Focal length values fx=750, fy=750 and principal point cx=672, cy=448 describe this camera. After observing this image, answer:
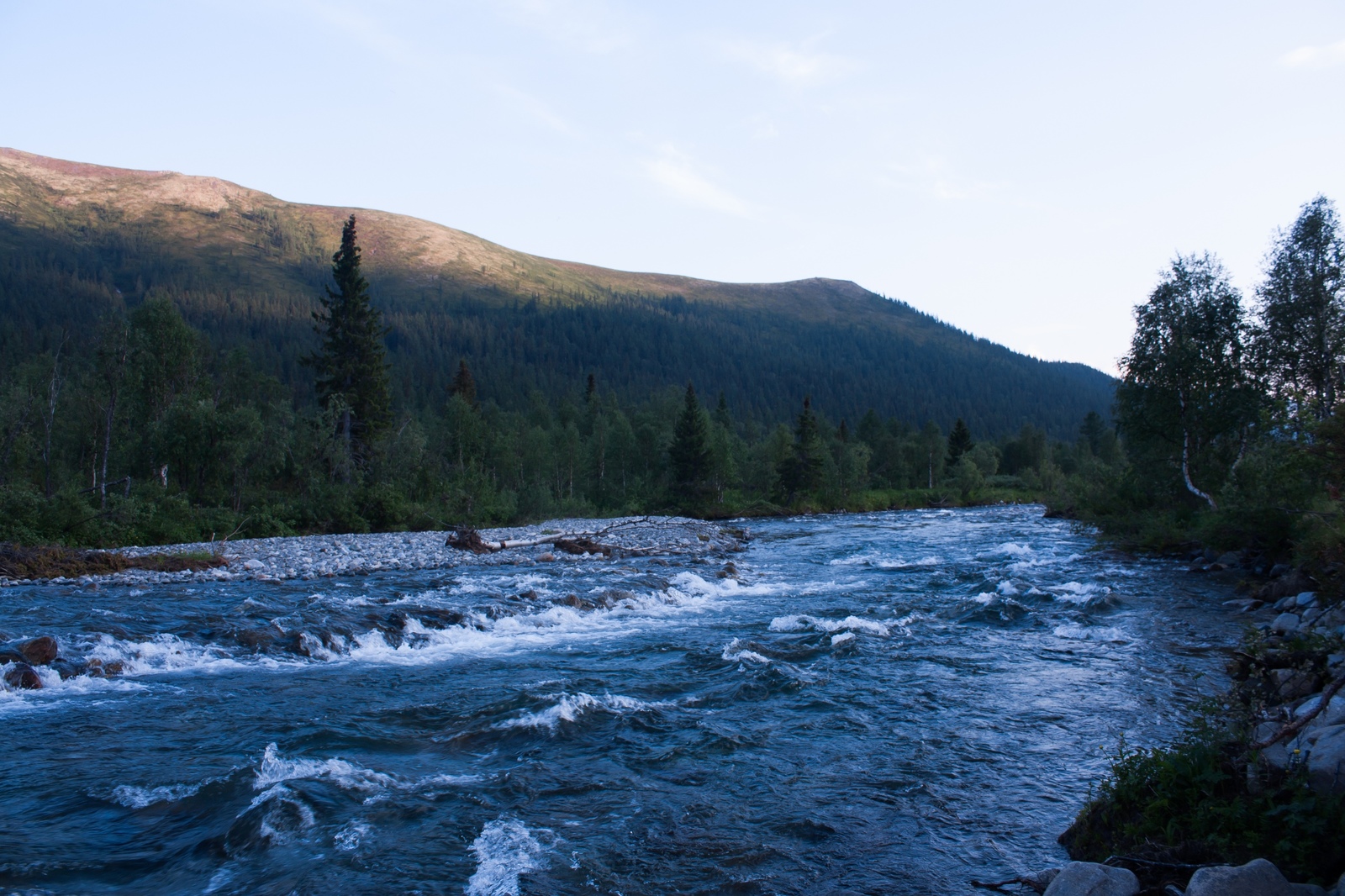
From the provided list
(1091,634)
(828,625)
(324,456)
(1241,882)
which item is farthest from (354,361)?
(1241,882)

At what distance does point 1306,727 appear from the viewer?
7184mm

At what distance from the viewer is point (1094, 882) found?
520 centimetres

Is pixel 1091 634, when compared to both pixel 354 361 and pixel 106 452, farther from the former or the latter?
pixel 354 361

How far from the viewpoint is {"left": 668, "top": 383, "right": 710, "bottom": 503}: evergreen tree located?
68.0 meters

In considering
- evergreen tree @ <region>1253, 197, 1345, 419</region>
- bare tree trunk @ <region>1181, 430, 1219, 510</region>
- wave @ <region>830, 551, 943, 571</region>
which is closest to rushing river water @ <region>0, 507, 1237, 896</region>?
wave @ <region>830, 551, 943, 571</region>

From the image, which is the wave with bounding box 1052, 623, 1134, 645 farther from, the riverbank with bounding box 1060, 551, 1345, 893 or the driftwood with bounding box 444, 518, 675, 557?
the driftwood with bounding box 444, 518, 675, 557

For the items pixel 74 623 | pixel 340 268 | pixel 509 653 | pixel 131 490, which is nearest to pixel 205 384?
pixel 340 268

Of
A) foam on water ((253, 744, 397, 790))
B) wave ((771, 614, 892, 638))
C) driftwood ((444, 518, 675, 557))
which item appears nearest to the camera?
foam on water ((253, 744, 397, 790))

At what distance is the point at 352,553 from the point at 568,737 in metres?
20.2

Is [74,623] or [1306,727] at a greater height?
[1306,727]

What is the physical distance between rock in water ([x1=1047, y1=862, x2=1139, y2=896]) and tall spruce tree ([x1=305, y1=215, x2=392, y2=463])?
45075 millimetres

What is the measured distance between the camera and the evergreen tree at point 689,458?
6800 cm

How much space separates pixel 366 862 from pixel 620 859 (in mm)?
2208

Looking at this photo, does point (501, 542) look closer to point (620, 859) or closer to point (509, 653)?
point (509, 653)
